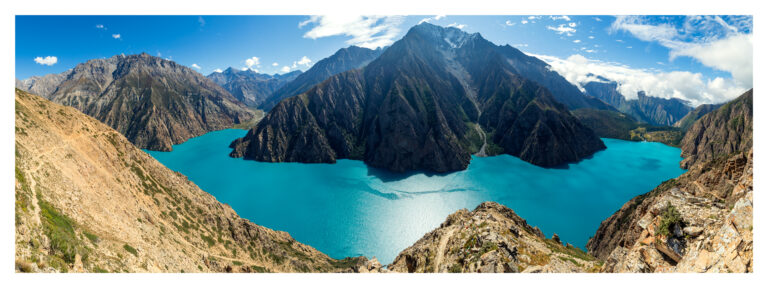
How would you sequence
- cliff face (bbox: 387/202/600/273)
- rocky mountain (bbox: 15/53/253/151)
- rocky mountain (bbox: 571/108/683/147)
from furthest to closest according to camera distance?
rocky mountain (bbox: 15/53/253/151) → rocky mountain (bbox: 571/108/683/147) → cliff face (bbox: 387/202/600/273)

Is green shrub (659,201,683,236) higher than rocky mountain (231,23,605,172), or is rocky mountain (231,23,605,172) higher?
rocky mountain (231,23,605,172)

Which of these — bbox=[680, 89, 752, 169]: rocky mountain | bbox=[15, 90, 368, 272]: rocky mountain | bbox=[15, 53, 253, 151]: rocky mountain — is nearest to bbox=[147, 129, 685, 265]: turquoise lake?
bbox=[680, 89, 752, 169]: rocky mountain

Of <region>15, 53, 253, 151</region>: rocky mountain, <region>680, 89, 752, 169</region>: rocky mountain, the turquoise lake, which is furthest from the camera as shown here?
<region>15, 53, 253, 151</region>: rocky mountain

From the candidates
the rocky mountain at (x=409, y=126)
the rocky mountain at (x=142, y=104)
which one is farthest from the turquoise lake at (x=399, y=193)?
the rocky mountain at (x=142, y=104)

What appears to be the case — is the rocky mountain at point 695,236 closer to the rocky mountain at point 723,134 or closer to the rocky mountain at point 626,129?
the rocky mountain at point 723,134

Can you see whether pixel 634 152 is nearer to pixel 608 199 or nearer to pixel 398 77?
pixel 608 199

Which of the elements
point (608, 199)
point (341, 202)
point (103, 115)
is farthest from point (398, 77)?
point (103, 115)

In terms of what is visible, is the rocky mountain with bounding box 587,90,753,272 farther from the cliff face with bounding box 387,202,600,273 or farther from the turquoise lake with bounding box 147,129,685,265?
the turquoise lake with bounding box 147,129,685,265
